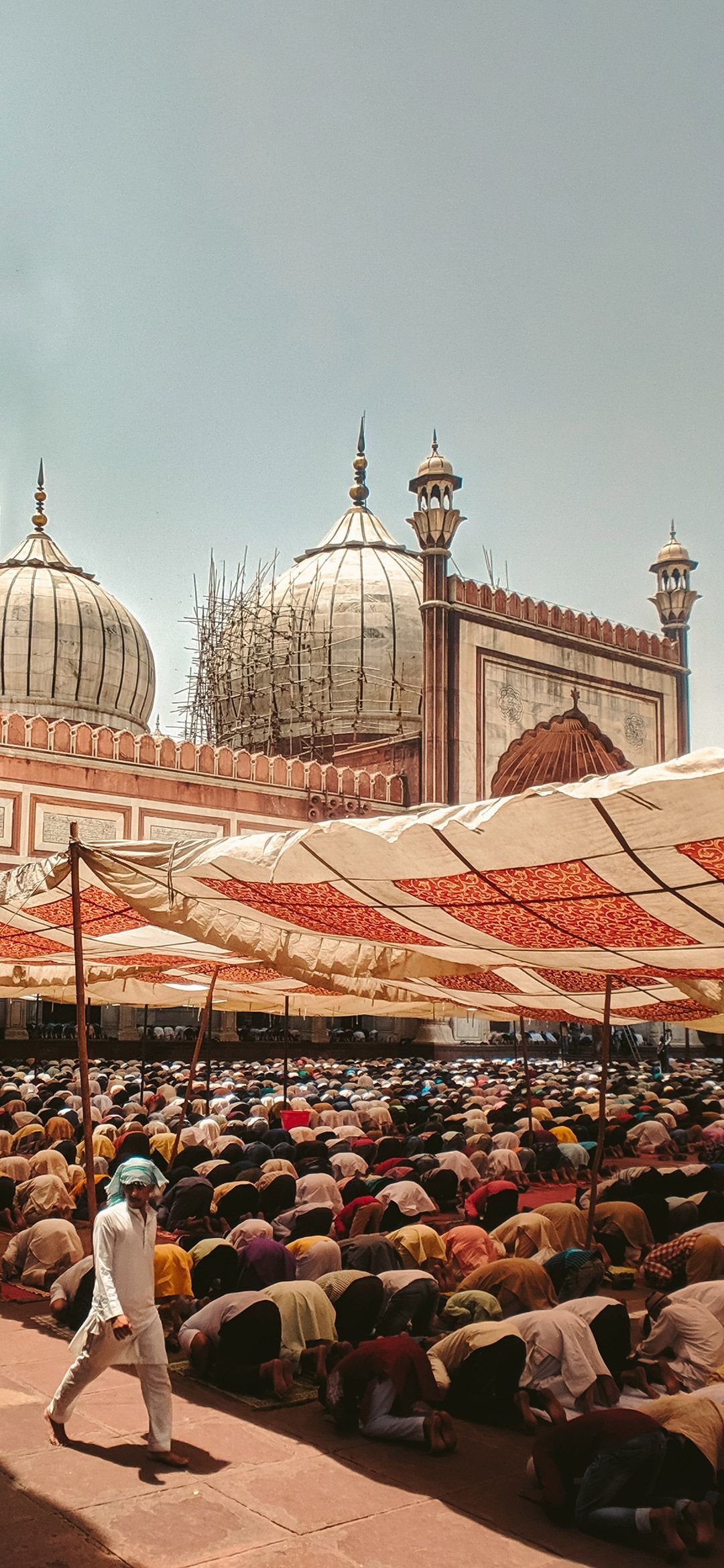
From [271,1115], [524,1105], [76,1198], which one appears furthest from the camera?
[524,1105]

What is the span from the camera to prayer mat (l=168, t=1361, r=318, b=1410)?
5473 millimetres

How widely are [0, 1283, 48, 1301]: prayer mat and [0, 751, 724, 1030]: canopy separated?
2110 mm

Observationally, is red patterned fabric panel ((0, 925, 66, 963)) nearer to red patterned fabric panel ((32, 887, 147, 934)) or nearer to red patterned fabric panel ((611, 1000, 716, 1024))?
red patterned fabric panel ((32, 887, 147, 934))

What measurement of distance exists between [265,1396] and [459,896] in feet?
7.35

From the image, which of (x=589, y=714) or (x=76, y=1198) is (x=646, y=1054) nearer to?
(x=589, y=714)

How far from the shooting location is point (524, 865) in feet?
16.7

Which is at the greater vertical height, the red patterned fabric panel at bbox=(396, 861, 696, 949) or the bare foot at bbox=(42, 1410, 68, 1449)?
the red patterned fabric panel at bbox=(396, 861, 696, 949)

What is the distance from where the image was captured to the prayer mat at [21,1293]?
7371mm

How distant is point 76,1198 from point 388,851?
571cm

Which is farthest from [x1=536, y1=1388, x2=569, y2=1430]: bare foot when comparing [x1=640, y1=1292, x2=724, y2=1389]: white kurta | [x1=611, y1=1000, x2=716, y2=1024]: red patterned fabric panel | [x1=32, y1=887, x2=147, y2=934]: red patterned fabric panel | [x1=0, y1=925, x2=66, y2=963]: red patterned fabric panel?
[x1=611, y1=1000, x2=716, y2=1024]: red patterned fabric panel

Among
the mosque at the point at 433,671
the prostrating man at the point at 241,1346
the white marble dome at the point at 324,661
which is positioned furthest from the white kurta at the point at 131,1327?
the white marble dome at the point at 324,661

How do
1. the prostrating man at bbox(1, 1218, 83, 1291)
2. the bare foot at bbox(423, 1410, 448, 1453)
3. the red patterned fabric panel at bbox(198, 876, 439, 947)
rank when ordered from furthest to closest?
the prostrating man at bbox(1, 1218, 83, 1291) < the red patterned fabric panel at bbox(198, 876, 439, 947) < the bare foot at bbox(423, 1410, 448, 1453)

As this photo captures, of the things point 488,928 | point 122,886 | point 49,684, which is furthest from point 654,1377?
point 49,684

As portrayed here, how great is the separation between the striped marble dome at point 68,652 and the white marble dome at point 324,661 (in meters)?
2.29
